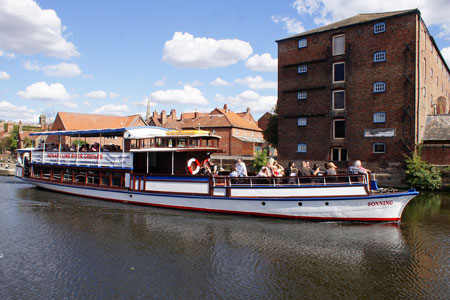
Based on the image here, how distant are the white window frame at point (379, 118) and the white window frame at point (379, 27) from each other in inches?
296

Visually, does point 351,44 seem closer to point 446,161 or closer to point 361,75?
point 361,75

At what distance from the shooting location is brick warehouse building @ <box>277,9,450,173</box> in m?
29.2

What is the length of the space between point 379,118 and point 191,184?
21.3m

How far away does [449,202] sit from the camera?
21500mm

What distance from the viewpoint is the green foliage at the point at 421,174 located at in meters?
26.7

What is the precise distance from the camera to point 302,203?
49.8ft

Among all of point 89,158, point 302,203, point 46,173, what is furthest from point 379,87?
point 46,173

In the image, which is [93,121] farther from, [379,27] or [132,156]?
[379,27]

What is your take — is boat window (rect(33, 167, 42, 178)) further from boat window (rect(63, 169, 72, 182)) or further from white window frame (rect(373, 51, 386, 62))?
white window frame (rect(373, 51, 386, 62))

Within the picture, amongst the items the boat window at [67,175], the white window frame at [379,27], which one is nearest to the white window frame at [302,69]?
the white window frame at [379,27]

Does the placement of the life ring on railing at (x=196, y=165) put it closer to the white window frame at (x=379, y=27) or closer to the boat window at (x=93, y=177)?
the boat window at (x=93, y=177)

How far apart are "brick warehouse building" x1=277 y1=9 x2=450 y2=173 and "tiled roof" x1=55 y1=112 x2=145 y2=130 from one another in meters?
40.3

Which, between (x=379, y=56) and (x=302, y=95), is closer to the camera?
(x=379, y=56)

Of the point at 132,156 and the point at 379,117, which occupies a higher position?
the point at 379,117
